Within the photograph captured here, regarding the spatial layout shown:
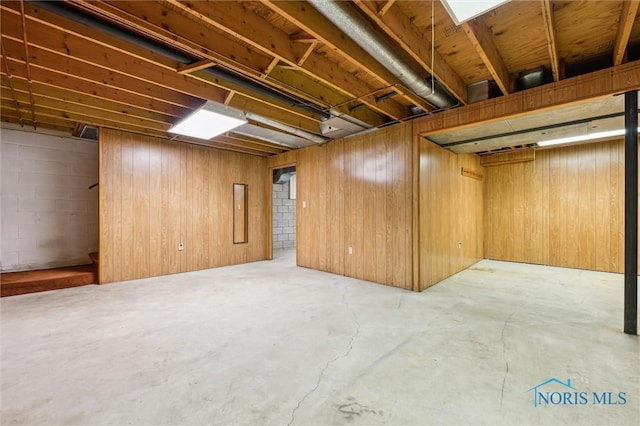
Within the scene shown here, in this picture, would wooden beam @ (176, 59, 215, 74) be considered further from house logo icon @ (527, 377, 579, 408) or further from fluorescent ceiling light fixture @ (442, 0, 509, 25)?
house logo icon @ (527, 377, 579, 408)

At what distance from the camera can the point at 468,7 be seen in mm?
1585

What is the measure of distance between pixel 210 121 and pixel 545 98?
3865 millimetres

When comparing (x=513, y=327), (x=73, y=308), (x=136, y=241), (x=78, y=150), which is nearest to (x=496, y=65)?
(x=513, y=327)

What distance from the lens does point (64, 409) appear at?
5.20ft

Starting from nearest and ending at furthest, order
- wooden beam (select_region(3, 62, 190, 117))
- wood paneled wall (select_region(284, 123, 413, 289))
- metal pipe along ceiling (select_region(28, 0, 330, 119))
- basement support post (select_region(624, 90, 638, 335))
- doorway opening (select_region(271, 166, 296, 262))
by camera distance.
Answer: metal pipe along ceiling (select_region(28, 0, 330, 119))
basement support post (select_region(624, 90, 638, 335))
wooden beam (select_region(3, 62, 190, 117))
wood paneled wall (select_region(284, 123, 413, 289))
doorway opening (select_region(271, 166, 296, 262))

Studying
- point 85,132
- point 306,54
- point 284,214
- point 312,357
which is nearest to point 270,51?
point 306,54

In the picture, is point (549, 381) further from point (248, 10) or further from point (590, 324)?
point (248, 10)

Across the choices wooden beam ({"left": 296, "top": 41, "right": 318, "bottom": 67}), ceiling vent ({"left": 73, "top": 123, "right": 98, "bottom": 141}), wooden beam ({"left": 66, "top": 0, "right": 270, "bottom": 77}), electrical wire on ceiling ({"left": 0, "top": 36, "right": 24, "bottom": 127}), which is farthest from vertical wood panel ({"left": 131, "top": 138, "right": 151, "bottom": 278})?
wooden beam ({"left": 296, "top": 41, "right": 318, "bottom": 67})

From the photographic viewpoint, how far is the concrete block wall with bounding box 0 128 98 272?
426cm

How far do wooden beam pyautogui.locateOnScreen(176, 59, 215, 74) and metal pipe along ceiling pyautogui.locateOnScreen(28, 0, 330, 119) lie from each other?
0.16 ft

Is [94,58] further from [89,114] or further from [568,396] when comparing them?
[568,396]

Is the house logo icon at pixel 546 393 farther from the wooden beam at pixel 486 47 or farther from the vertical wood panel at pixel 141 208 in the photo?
the vertical wood panel at pixel 141 208

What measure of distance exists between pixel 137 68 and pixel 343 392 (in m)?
3.38

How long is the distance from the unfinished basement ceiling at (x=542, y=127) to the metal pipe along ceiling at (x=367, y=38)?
1.50 m
